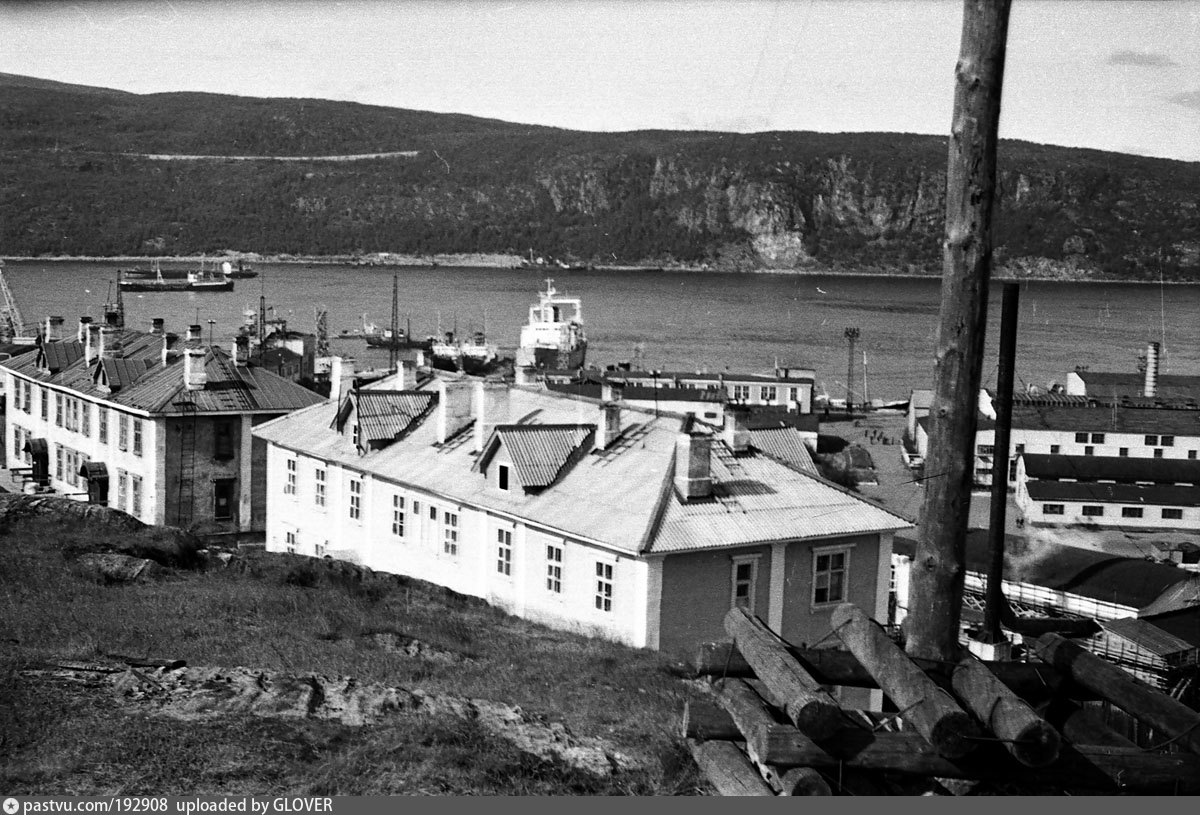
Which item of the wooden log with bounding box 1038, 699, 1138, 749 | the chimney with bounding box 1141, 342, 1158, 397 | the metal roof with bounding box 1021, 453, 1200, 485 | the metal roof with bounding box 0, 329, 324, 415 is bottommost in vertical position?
the metal roof with bounding box 1021, 453, 1200, 485

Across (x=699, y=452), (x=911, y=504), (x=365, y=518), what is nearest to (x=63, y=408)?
(x=365, y=518)

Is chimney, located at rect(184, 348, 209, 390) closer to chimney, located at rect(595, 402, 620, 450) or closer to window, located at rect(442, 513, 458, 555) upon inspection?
window, located at rect(442, 513, 458, 555)

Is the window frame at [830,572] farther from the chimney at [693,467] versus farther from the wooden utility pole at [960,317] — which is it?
the wooden utility pole at [960,317]

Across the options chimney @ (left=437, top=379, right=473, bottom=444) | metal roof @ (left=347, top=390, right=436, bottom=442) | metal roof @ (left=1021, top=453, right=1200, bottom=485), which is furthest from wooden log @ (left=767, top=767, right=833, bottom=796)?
metal roof @ (left=1021, top=453, right=1200, bottom=485)

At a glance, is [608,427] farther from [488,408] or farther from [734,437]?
[488,408]

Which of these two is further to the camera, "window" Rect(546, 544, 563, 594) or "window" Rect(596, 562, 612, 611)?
"window" Rect(546, 544, 563, 594)

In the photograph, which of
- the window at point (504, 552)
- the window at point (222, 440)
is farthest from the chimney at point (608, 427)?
the window at point (222, 440)

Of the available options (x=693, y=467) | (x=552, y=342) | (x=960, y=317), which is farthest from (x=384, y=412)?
(x=552, y=342)
